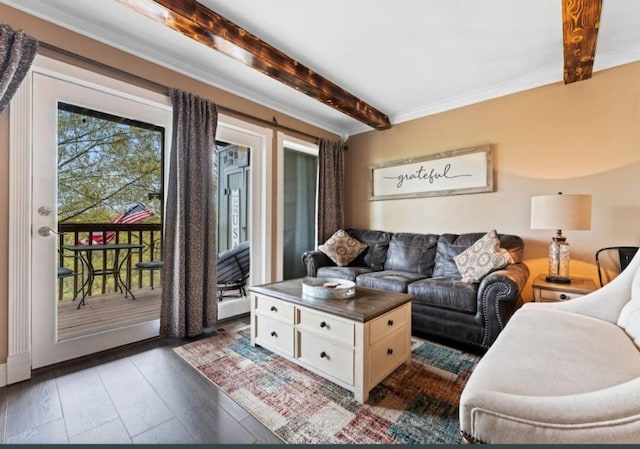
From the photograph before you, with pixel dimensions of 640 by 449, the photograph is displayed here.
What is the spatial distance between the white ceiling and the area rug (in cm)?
246

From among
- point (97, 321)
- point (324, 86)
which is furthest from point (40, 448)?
point (324, 86)

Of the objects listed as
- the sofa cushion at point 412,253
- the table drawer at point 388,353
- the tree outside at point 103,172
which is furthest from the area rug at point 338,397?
the tree outside at point 103,172

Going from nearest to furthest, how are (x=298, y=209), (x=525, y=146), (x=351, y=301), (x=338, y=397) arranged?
(x=338, y=397), (x=351, y=301), (x=525, y=146), (x=298, y=209)

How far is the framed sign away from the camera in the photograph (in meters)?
3.17

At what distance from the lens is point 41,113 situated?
1.97 m

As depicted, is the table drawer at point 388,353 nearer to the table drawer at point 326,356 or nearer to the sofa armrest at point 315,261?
the table drawer at point 326,356

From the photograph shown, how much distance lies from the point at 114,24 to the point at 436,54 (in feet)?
8.27

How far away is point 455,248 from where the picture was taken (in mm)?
3049

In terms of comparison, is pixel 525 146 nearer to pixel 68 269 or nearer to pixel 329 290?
pixel 329 290

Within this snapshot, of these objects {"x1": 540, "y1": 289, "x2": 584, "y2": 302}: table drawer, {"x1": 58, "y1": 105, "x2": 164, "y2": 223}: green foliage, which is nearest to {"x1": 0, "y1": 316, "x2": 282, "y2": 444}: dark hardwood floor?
{"x1": 58, "y1": 105, "x2": 164, "y2": 223}: green foliage

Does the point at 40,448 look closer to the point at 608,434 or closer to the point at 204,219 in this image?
the point at 608,434

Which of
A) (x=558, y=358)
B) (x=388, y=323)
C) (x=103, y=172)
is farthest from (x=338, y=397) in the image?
(x=103, y=172)

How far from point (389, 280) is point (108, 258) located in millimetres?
2464

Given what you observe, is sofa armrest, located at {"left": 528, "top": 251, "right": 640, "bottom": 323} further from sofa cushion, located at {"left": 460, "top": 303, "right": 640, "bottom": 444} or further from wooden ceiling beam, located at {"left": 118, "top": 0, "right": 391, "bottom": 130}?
wooden ceiling beam, located at {"left": 118, "top": 0, "right": 391, "bottom": 130}
